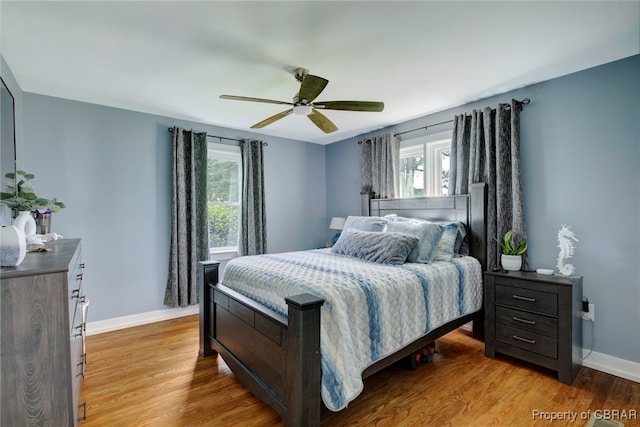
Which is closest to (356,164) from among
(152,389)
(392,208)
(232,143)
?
(392,208)

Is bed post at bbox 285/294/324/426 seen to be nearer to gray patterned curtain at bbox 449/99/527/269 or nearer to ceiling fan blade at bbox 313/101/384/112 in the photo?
ceiling fan blade at bbox 313/101/384/112

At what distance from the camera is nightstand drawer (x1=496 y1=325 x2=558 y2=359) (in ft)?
7.57

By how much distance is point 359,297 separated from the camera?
1.84m

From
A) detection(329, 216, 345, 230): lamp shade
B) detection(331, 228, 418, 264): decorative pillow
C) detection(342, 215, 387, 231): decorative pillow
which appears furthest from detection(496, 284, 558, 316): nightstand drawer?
detection(329, 216, 345, 230): lamp shade

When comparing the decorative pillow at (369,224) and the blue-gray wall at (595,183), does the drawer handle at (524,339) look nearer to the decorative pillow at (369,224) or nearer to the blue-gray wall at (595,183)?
the blue-gray wall at (595,183)

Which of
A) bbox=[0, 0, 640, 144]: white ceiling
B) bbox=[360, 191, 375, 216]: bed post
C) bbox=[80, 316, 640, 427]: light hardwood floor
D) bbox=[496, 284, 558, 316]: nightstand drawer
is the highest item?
bbox=[0, 0, 640, 144]: white ceiling

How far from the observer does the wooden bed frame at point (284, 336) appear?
1.55 metres

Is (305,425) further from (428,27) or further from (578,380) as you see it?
(428,27)

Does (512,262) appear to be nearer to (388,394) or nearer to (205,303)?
(388,394)

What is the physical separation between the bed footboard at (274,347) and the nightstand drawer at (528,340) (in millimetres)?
1826

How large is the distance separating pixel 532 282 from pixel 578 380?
29.7 inches

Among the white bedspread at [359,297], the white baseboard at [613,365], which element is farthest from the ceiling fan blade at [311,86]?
the white baseboard at [613,365]

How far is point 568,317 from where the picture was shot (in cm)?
223

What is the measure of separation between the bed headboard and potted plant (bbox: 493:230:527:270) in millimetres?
259
